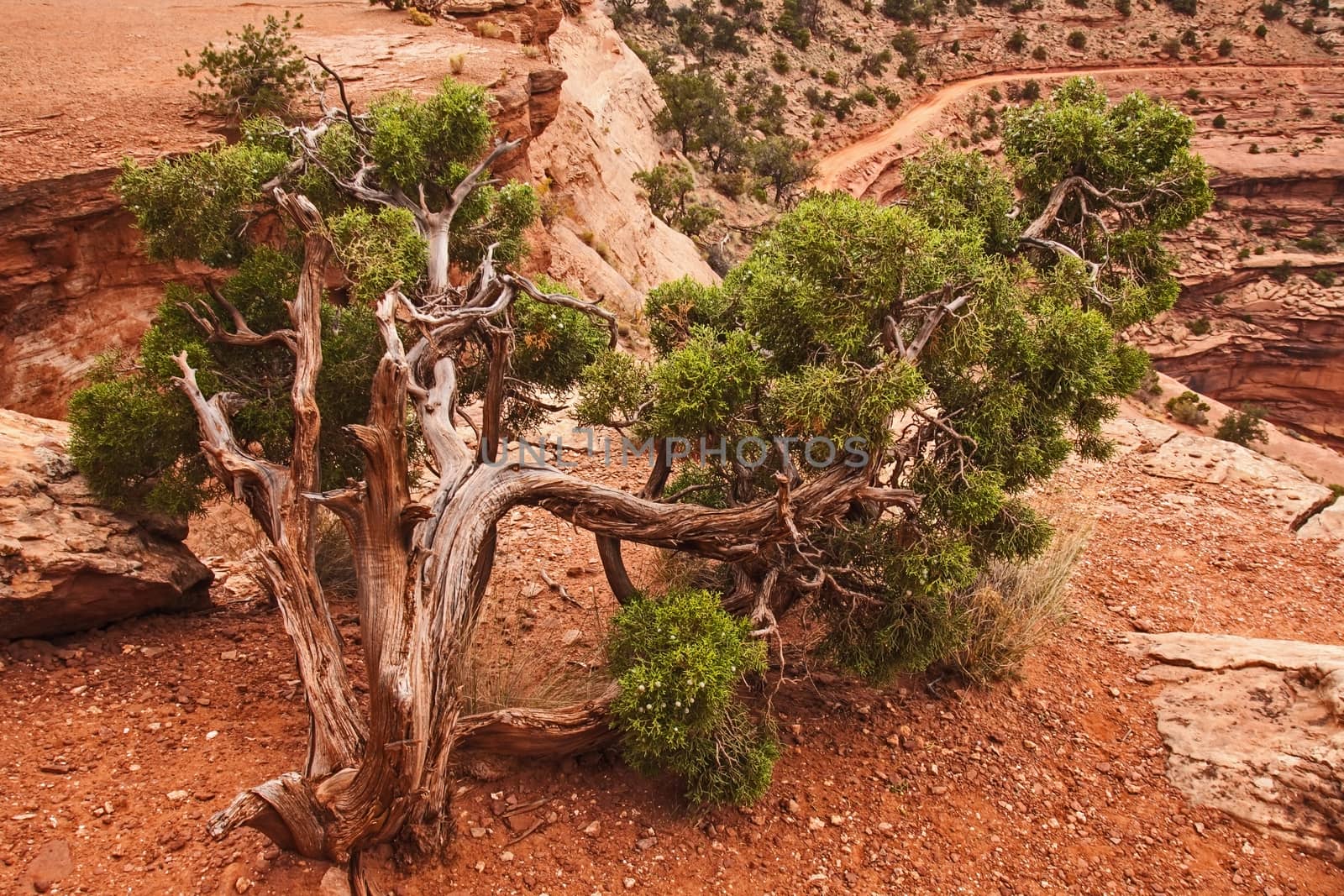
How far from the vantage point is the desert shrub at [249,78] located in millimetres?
12938

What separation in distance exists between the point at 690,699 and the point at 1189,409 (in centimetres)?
2867

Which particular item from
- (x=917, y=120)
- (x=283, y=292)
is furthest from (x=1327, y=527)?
(x=917, y=120)

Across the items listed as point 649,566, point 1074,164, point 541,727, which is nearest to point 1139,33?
point 1074,164

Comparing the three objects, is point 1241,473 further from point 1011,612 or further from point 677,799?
point 677,799

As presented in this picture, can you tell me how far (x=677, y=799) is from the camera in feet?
21.4

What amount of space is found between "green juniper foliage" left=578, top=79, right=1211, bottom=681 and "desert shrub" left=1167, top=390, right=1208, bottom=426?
23176mm

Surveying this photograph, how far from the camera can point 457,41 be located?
17828 millimetres

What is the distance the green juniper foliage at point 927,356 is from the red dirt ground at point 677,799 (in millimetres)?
994

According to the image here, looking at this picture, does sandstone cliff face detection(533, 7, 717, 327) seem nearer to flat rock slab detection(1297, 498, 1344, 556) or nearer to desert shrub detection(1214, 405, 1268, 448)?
flat rock slab detection(1297, 498, 1344, 556)

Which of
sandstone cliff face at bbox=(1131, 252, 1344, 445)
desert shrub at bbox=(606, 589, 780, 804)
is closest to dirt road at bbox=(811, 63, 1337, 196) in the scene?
sandstone cliff face at bbox=(1131, 252, 1344, 445)

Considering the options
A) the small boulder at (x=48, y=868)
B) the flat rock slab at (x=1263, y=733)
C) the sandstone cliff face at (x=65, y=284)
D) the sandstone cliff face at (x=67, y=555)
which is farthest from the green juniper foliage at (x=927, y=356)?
the sandstone cliff face at (x=65, y=284)

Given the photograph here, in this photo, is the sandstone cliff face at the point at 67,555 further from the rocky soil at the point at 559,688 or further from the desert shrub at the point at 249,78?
the desert shrub at the point at 249,78

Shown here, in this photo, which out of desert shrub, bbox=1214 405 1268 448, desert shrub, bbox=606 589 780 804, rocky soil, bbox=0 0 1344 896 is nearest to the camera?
rocky soil, bbox=0 0 1344 896

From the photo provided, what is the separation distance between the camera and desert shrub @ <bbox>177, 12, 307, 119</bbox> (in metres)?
12.9
